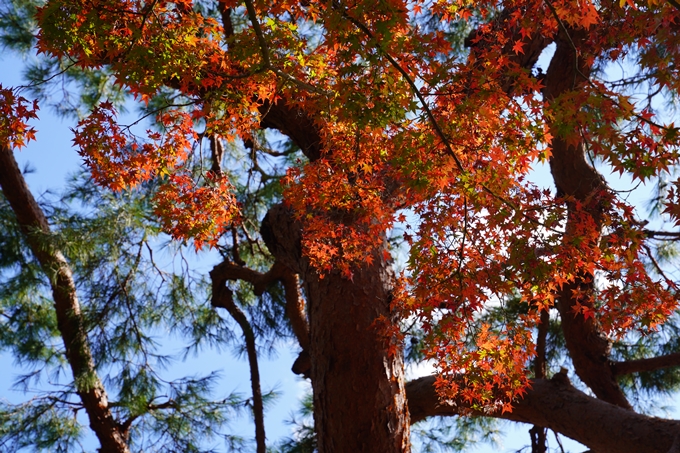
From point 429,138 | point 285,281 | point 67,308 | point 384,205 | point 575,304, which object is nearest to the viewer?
point 429,138

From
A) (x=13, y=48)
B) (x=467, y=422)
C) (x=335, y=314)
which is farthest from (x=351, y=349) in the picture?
(x=13, y=48)

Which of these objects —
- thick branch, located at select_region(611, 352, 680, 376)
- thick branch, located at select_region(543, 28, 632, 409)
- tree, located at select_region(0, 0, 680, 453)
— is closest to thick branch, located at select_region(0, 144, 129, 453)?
tree, located at select_region(0, 0, 680, 453)

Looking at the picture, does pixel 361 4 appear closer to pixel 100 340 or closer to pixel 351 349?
pixel 351 349

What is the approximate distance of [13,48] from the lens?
5.07 metres

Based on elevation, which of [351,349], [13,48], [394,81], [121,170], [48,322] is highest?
[13,48]

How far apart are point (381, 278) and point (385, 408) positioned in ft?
1.99

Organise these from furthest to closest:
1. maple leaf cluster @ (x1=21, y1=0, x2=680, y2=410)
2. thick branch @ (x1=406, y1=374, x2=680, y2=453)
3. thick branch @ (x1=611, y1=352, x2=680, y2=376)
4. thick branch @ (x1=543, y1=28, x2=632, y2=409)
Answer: thick branch @ (x1=543, y1=28, x2=632, y2=409) < thick branch @ (x1=611, y1=352, x2=680, y2=376) < thick branch @ (x1=406, y1=374, x2=680, y2=453) < maple leaf cluster @ (x1=21, y1=0, x2=680, y2=410)

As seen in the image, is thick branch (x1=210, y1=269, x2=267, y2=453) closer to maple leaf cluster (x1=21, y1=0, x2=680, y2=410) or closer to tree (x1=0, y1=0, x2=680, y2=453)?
tree (x1=0, y1=0, x2=680, y2=453)

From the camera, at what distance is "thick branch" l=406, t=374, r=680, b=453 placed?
116 inches

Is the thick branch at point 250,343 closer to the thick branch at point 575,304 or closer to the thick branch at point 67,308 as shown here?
the thick branch at point 67,308

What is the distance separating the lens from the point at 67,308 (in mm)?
4289

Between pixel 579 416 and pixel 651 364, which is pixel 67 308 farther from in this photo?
pixel 651 364

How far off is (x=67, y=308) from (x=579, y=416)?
296 centimetres

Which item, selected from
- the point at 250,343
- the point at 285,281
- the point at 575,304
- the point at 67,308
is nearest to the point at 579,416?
the point at 575,304
